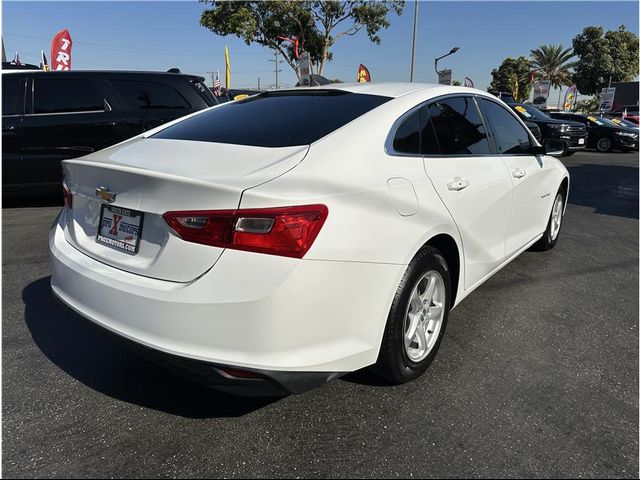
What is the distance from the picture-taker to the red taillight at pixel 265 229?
5.69ft

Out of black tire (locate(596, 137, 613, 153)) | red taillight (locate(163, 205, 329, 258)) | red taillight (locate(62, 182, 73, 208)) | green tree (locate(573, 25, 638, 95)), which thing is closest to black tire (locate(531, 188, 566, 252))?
red taillight (locate(163, 205, 329, 258))

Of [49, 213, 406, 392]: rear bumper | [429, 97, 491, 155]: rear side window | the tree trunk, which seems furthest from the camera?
the tree trunk

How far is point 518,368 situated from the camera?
104 inches

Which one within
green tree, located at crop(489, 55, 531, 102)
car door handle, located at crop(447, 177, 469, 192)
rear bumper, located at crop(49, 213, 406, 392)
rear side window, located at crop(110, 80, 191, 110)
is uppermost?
green tree, located at crop(489, 55, 531, 102)

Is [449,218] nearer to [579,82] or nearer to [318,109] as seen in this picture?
[318,109]

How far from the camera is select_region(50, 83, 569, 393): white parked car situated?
1.76 metres

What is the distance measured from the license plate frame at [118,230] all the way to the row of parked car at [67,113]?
451 cm

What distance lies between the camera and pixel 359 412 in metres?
2.26

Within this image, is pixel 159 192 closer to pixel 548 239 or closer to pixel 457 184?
pixel 457 184

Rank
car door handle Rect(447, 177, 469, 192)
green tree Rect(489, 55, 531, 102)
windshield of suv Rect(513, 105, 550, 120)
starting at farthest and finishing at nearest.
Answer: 1. green tree Rect(489, 55, 531, 102)
2. windshield of suv Rect(513, 105, 550, 120)
3. car door handle Rect(447, 177, 469, 192)

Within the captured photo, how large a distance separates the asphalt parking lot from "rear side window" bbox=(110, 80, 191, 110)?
379 cm

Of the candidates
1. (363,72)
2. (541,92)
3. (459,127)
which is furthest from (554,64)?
(459,127)

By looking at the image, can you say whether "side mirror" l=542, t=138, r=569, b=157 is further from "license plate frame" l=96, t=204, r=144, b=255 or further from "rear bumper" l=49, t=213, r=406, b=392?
"license plate frame" l=96, t=204, r=144, b=255

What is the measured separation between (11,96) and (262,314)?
235 inches
